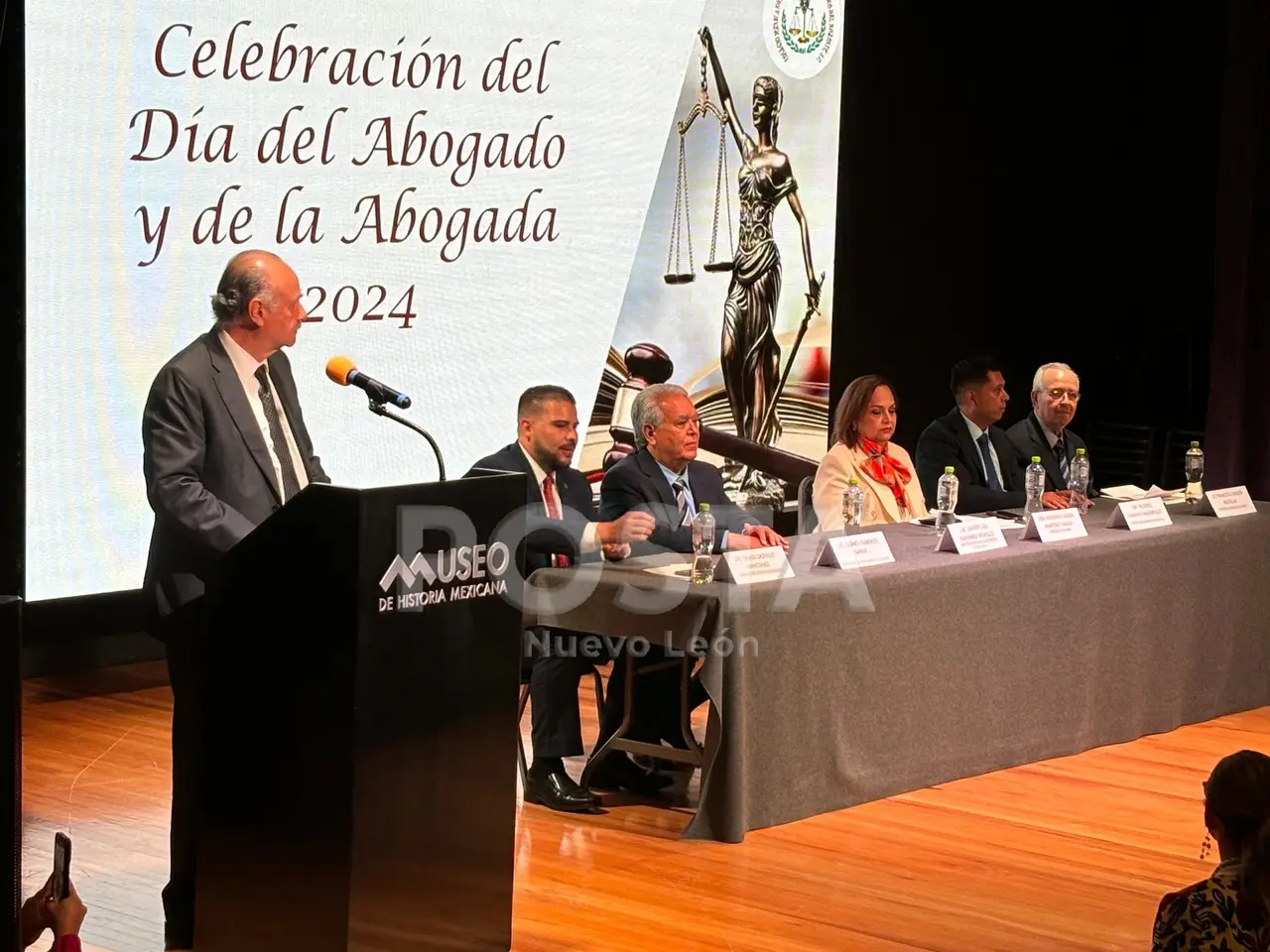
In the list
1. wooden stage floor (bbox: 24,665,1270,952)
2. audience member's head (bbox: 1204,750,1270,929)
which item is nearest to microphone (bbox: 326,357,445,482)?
wooden stage floor (bbox: 24,665,1270,952)

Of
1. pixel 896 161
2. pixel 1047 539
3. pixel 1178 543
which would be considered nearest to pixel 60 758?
pixel 1047 539

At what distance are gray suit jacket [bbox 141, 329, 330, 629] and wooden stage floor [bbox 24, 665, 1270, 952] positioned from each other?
76 centimetres

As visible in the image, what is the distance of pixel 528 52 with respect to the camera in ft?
21.2

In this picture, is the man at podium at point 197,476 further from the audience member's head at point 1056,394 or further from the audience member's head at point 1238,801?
the audience member's head at point 1056,394

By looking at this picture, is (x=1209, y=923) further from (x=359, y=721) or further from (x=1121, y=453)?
(x=1121, y=453)

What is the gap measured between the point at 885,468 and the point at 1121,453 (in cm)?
373

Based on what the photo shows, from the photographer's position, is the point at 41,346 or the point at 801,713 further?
the point at 41,346

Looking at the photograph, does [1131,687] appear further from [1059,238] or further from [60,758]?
[1059,238]

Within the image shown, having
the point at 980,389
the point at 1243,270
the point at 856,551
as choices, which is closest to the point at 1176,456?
the point at 1243,270

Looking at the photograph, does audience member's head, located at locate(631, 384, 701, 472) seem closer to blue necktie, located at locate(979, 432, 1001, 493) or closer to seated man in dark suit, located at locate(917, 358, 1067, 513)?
seated man in dark suit, located at locate(917, 358, 1067, 513)

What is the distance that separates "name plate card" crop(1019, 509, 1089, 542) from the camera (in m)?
5.25

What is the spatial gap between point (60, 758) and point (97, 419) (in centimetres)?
105

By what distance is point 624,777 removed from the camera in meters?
4.82

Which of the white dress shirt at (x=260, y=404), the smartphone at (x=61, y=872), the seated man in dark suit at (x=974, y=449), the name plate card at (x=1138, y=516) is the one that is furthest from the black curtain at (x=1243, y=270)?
the smartphone at (x=61, y=872)
